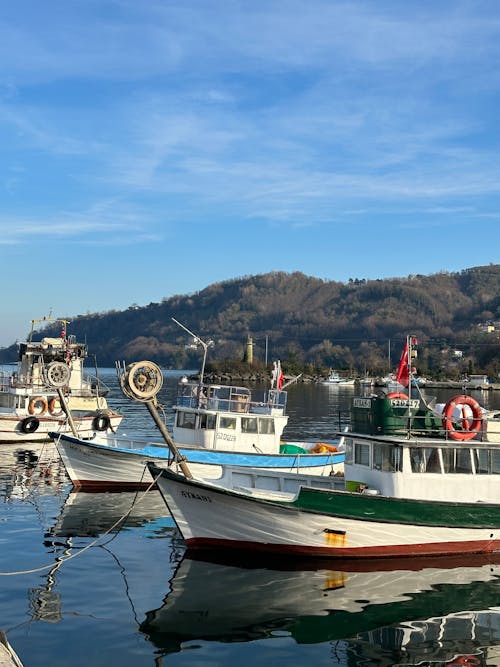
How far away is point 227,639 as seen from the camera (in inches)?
562

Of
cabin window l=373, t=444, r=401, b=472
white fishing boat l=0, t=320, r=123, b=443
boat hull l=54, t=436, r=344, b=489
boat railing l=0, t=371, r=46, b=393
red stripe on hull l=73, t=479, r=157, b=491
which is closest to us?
cabin window l=373, t=444, r=401, b=472

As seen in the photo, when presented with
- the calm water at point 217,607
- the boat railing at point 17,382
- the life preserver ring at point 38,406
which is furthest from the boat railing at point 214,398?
the boat railing at point 17,382

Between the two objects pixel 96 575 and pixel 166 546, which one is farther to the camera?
Result: pixel 166 546

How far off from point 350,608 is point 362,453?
→ 5.93 m

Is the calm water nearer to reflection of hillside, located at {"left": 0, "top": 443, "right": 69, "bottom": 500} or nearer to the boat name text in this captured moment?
the boat name text

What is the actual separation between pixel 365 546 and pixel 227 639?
21.0 feet

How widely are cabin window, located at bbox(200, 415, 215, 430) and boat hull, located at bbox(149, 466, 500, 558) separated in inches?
403

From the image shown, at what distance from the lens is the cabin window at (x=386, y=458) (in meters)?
20.3

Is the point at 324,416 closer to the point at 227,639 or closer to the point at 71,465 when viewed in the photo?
the point at 71,465

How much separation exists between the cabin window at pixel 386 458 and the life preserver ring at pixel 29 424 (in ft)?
97.7

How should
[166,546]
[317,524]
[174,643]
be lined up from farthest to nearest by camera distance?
[166,546], [317,524], [174,643]

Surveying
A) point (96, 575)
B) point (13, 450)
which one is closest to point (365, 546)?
point (96, 575)

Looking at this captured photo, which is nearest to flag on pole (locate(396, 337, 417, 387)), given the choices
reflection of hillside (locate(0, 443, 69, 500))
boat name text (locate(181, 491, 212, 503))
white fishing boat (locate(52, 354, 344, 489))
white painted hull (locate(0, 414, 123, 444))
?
white fishing boat (locate(52, 354, 344, 489))

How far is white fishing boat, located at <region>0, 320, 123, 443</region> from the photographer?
45031 millimetres
